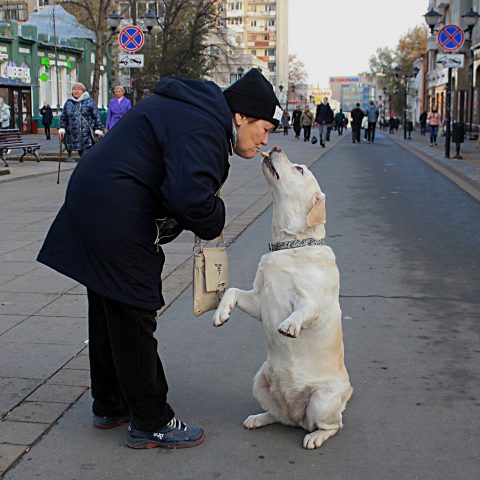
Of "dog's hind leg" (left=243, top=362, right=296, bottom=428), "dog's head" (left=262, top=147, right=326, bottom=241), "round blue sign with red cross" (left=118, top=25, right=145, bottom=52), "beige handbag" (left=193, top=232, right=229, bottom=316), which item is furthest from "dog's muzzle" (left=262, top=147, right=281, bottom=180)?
"round blue sign with red cross" (left=118, top=25, right=145, bottom=52)

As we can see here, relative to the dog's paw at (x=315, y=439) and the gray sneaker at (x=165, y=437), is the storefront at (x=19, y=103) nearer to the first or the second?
the gray sneaker at (x=165, y=437)

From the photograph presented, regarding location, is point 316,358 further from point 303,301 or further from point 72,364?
point 72,364

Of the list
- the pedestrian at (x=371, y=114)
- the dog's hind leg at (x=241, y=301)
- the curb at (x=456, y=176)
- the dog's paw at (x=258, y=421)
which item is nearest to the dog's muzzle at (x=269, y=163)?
the dog's hind leg at (x=241, y=301)

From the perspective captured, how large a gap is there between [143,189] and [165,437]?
117 cm

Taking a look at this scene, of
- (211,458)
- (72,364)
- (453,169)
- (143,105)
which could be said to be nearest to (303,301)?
(211,458)

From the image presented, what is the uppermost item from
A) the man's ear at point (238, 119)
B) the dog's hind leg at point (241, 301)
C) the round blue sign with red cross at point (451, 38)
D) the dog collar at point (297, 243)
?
the round blue sign with red cross at point (451, 38)

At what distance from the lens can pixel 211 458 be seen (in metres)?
3.54

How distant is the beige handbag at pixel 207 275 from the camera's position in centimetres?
A: 362

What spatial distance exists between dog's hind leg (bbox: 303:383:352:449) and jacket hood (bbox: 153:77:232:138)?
126 centimetres

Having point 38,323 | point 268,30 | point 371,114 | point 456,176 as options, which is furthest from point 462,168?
point 268,30

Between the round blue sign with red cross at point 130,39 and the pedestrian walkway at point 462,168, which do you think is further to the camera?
the round blue sign with red cross at point 130,39

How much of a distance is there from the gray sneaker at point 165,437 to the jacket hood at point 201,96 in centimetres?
138

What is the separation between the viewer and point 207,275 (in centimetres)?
363

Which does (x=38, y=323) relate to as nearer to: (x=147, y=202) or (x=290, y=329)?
(x=147, y=202)
